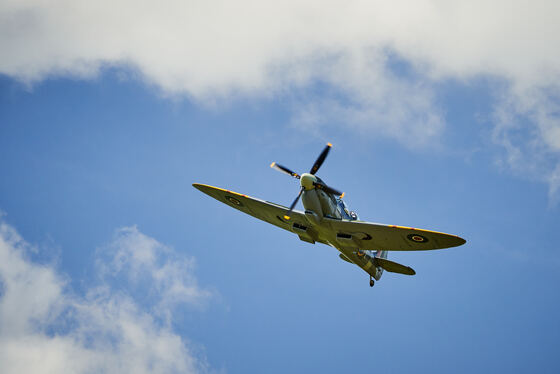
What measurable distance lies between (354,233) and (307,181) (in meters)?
4.24

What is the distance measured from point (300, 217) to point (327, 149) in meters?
4.11

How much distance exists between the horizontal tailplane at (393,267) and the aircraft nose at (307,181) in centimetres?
952

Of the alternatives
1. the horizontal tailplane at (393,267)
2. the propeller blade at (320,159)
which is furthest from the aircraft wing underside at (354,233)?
the horizontal tailplane at (393,267)

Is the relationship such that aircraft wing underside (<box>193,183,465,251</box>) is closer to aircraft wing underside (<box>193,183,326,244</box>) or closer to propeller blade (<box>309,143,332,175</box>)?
aircraft wing underside (<box>193,183,326,244</box>)

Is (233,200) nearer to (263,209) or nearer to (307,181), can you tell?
(263,209)

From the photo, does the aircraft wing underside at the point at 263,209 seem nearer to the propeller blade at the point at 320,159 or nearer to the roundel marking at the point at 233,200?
the roundel marking at the point at 233,200

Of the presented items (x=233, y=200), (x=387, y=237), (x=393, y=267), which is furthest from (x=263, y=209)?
(x=393, y=267)

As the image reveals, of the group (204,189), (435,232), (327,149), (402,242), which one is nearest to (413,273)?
(402,242)

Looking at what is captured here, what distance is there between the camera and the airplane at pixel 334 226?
25016 mm

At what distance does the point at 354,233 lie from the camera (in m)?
26.5

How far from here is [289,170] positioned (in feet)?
89.5

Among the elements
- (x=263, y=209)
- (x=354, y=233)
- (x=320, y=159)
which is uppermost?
(x=320, y=159)

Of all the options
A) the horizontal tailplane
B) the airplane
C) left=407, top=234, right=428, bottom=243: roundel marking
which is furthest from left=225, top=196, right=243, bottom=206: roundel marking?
left=407, top=234, right=428, bottom=243: roundel marking

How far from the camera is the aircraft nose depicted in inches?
979
